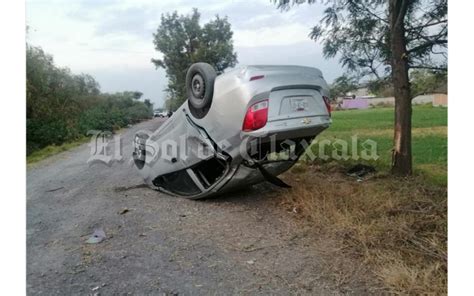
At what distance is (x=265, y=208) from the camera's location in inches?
113

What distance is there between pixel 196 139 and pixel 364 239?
138 cm

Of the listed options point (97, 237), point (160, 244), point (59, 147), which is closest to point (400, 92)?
point (160, 244)

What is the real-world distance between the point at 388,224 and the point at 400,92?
1.95m

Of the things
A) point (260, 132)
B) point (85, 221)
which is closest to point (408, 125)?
point (260, 132)

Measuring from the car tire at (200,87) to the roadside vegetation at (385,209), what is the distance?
3.15 ft

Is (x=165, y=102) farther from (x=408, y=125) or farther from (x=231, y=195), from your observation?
(x=408, y=125)

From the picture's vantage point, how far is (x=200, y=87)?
2494 millimetres

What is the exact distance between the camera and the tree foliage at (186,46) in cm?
238

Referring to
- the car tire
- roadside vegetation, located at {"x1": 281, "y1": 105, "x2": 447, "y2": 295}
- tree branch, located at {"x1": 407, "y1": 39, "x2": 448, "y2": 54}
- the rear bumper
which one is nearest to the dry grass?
roadside vegetation, located at {"x1": 281, "y1": 105, "x2": 447, "y2": 295}

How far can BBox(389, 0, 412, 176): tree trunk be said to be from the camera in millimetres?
3455

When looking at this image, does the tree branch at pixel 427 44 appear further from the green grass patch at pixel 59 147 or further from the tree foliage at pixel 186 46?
the green grass patch at pixel 59 147

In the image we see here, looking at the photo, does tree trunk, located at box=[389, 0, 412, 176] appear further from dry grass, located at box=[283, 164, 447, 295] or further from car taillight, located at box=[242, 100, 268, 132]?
car taillight, located at box=[242, 100, 268, 132]

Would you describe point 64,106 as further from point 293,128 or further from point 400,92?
point 400,92

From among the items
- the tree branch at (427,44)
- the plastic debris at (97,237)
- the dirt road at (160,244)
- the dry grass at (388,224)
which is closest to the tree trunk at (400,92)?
the tree branch at (427,44)
